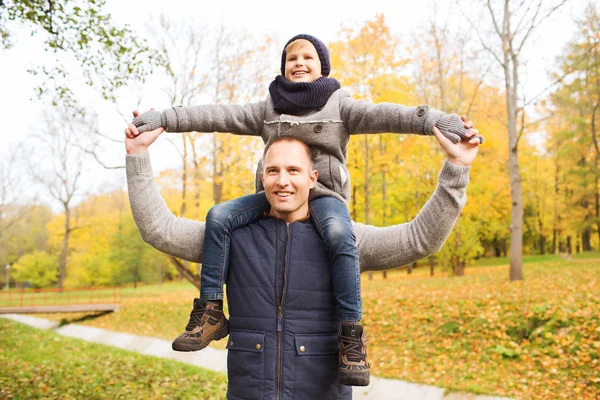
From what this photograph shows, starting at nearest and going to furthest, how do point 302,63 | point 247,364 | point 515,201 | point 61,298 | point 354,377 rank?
point 354,377
point 247,364
point 302,63
point 515,201
point 61,298

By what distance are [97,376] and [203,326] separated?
7888 mm

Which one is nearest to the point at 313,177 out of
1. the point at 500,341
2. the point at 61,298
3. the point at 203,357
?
the point at 500,341

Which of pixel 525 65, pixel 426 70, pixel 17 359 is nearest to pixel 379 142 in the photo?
pixel 426 70

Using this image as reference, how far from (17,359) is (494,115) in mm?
17490

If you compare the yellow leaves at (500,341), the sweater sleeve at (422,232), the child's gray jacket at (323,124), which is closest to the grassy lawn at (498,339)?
the yellow leaves at (500,341)

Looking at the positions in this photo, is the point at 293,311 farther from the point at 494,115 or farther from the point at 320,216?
the point at 494,115

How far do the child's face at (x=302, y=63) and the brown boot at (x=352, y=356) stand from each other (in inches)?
48.6

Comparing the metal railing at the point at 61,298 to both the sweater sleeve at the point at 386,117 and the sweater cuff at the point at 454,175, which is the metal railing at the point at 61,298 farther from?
the sweater cuff at the point at 454,175

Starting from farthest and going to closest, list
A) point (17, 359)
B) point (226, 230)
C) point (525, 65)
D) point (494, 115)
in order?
point (494, 115) < point (525, 65) < point (17, 359) < point (226, 230)

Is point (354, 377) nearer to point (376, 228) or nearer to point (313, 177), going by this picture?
point (376, 228)

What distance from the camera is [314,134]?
7.73ft

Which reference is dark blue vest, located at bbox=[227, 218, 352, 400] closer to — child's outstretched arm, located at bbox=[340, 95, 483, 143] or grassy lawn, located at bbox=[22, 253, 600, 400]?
child's outstretched arm, located at bbox=[340, 95, 483, 143]

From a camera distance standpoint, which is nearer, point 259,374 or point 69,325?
point 259,374

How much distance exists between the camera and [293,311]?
7.12 ft
